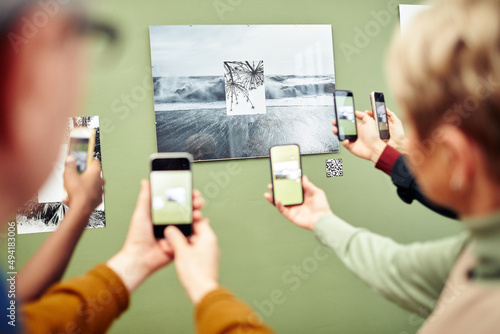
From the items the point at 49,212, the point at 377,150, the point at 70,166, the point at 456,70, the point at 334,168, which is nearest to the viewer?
the point at 456,70

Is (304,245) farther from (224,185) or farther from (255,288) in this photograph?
(224,185)

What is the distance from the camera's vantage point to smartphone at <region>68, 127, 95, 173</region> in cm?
62

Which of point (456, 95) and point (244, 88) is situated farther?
point (244, 88)

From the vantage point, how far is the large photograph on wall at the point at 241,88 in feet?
5.69

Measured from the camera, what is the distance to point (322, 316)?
73.9 inches

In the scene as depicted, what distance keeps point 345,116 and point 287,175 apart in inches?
15.1

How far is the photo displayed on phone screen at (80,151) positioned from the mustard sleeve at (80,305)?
178mm

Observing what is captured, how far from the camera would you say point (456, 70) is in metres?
0.37

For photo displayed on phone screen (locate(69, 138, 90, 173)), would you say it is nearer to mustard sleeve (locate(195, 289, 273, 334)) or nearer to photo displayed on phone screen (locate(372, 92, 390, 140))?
mustard sleeve (locate(195, 289, 273, 334))

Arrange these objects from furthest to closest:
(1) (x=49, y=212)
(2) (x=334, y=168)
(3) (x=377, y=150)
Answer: (2) (x=334, y=168) < (1) (x=49, y=212) < (3) (x=377, y=150)

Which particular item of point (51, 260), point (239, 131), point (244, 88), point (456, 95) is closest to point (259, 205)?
point (239, 131)

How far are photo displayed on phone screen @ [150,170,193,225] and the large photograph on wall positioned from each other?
46.5 inches

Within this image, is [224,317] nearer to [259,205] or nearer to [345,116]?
[345,116]

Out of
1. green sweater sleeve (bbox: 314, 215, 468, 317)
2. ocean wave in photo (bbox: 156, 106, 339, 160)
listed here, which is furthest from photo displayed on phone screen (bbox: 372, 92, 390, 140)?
ocean wave in photo (bbox: 156, 106, 339, 160)
